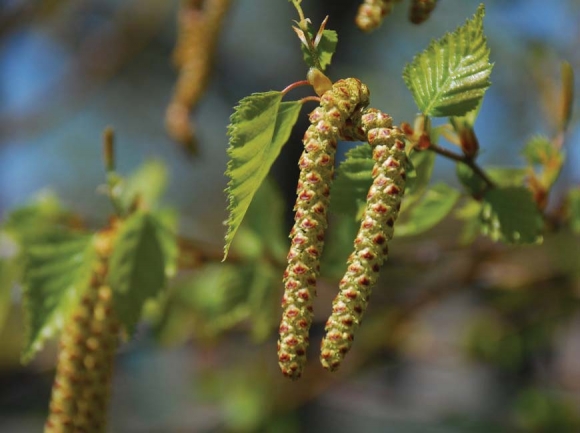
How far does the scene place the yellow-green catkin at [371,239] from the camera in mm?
343

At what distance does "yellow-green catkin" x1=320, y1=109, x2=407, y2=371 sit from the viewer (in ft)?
1.12

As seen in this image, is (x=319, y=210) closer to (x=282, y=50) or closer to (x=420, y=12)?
(x=420, y=12)

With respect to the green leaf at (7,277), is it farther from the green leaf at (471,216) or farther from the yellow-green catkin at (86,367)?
the green leaf at (471,216)

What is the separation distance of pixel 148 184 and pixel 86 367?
318 millimetres

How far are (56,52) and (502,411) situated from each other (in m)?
3.20

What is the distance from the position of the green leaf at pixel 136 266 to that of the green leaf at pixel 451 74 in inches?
12.7

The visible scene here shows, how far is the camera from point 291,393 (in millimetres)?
1485

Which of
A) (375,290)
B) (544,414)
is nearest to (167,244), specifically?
(375,290)

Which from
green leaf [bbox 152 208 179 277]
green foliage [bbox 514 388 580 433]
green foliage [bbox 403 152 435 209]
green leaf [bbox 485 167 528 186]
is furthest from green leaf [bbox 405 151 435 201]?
green foliage [bbox 514 388 580 433]

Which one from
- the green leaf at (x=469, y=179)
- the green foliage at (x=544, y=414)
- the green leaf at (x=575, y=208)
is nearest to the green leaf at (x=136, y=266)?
the green leaf at (x=469, y=179)

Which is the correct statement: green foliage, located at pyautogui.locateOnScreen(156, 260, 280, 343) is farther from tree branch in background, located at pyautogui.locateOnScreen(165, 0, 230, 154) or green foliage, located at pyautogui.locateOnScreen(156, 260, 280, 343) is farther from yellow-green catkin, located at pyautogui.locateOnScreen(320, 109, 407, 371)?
yellow-green catkin, located at pyautogui.locateOnScreen(320, 109, 407, 371)

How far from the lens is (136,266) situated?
64cm

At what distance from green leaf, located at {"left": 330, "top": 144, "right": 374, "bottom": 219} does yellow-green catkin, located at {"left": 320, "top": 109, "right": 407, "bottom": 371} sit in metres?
0.11

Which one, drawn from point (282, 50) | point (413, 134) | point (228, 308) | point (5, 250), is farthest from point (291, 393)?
point (282, 50)
